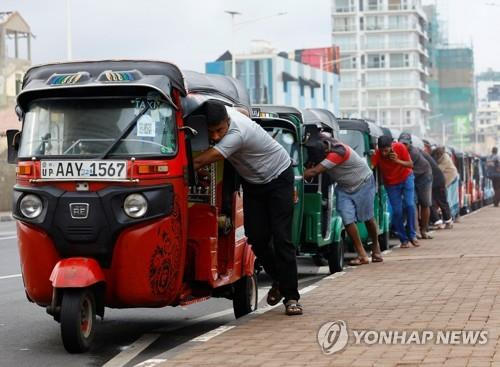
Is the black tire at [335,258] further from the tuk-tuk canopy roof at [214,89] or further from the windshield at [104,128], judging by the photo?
the windshield at [104,128]

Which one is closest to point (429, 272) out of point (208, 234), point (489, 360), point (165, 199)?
point (208, 234)

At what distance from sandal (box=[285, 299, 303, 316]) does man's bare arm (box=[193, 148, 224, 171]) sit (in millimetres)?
1486

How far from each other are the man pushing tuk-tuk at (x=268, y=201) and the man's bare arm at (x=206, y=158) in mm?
341

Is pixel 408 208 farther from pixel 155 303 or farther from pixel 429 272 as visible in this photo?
pixel 155 303

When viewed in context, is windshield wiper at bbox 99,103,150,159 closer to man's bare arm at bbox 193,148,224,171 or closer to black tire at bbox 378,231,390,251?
man's bare arm at bbox 193,148,224,171

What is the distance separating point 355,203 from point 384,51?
157m

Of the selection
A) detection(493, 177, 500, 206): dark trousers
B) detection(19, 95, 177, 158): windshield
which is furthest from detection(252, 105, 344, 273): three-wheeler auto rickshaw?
detection(493, 177, 500, 206): dark trousers

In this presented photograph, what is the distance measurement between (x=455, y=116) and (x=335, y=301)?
7205 inches

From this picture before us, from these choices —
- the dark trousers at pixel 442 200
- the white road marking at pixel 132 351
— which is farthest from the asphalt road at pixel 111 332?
the dark trousers at pixel 442 200

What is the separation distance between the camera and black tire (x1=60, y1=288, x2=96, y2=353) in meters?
8.88

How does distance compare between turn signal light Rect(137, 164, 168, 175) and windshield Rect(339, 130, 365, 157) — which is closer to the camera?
turn signal light Rect(137, 164, 168, 175)

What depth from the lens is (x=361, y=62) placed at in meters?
171

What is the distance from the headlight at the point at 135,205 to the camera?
9133mm

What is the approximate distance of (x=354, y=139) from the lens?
65.5ft
